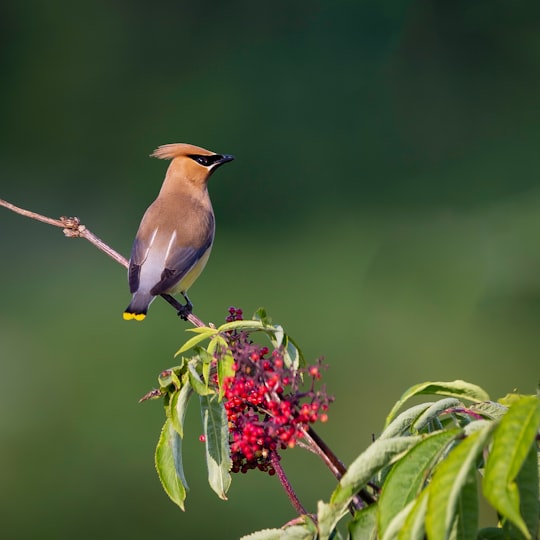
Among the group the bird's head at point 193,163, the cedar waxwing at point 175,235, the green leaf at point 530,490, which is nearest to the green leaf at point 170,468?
the green leaf at point 530,490

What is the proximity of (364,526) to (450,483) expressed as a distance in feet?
0.62

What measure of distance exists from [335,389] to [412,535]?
5451 mm

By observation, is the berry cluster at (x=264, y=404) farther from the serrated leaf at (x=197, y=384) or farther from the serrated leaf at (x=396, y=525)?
the serrated leaf at (x=396, y=525)

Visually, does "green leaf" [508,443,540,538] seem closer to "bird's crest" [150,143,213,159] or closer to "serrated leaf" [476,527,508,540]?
"serrated leaf" [476,527,508,540]

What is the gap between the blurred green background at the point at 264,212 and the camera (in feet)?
20.3

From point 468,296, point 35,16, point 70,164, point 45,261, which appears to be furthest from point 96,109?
point 468,296

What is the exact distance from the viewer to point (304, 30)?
11320mm

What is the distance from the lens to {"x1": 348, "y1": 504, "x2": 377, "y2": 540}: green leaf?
3.81 feet

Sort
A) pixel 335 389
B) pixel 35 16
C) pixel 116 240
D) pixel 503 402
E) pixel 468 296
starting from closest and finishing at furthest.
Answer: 1. pixel 503 402
2. pixel 335 389
3. pixel 468 296
4. pixel 116 240
5. pixel 35 16

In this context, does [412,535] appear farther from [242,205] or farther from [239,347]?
[242,205]

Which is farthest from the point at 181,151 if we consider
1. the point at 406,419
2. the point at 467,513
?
the point at 467,513

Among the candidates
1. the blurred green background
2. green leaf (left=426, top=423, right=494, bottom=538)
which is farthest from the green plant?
the blurred green background

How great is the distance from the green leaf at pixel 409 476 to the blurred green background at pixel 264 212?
425 centimetres

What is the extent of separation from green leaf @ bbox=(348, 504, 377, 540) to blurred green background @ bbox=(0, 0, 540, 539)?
13.7 ft
